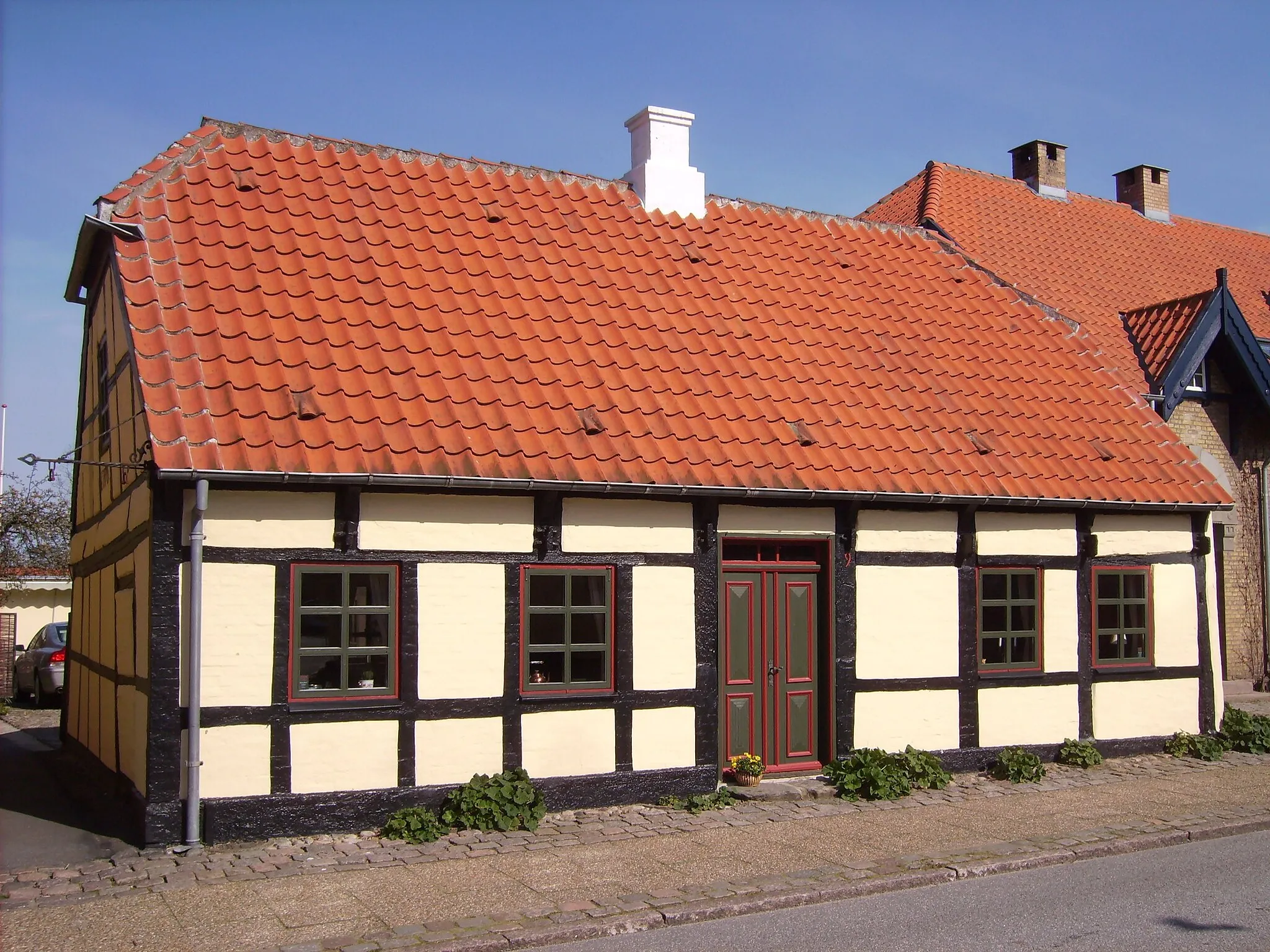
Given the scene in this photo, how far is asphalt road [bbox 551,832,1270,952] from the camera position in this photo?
675 centimetres

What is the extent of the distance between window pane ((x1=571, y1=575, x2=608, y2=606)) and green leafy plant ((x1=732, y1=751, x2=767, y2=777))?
196 centimetres

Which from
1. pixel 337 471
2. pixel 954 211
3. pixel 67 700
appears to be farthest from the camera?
pixel 954 211

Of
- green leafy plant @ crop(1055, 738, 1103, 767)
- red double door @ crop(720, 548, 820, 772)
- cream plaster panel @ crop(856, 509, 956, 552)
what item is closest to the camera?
red double door @ crop(720, 548, 820, 772)

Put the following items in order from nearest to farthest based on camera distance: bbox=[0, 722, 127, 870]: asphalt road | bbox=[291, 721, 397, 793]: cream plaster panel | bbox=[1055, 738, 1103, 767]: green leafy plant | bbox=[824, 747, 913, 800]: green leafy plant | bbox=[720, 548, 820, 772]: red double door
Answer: bbox=[0, 722, 127, 870]: asphalt road, bbox=[291, 721, 397, 793]: cream plaster panel, bbox=[824, 747, 913, 800]: green leafy plant, bbox=[720, 548, 820, 772]: red double door, bbox=[1055, 738, 1103, 767]: green leafy plant

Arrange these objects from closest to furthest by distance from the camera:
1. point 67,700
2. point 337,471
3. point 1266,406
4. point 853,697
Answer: point 337,471
point 853,697
point 67,700
point 1266,406

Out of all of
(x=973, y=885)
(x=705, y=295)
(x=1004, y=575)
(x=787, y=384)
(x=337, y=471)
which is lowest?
(x=973, y=885)

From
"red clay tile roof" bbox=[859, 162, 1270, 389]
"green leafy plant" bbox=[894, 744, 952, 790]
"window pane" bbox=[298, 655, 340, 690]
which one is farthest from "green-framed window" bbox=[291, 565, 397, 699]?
"red clay tile roof" bbox=[859, 162, 1270, 389]

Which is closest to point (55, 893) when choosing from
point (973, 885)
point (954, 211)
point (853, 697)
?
point (973, 885)

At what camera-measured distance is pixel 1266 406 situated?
1828cm

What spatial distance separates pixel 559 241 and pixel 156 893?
297 inches

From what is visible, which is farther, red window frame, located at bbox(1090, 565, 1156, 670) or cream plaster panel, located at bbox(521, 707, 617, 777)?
red window frame, located at bbox(1090, 565, 1156, 670)

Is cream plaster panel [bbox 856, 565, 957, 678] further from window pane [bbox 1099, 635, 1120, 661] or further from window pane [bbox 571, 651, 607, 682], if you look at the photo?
window pane [bbox 571, 651, 607, 682]

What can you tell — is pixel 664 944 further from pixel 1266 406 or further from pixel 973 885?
pixel 1266 406

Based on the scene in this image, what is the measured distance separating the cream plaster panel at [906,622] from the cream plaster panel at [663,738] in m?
2.00
